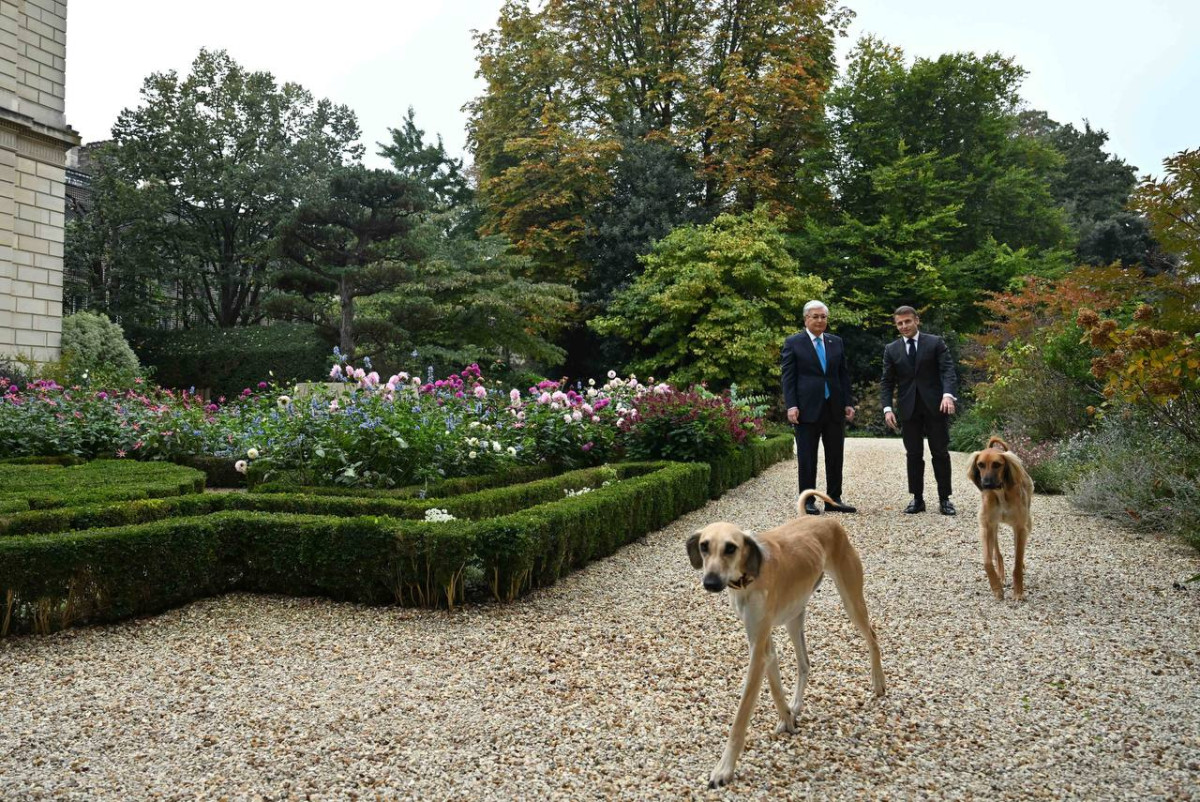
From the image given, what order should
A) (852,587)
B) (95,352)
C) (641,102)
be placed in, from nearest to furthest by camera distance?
(852,587) < (95,352) < (641,102)

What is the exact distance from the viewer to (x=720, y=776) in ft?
8.10

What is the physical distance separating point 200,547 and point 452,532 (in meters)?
1.50

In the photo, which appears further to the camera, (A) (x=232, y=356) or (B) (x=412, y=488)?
(A) (x=232, y=356)

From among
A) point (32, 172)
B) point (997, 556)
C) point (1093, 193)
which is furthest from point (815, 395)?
point (1093, 193)

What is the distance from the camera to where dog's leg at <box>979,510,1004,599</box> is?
4.38m

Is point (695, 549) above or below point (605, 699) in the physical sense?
above

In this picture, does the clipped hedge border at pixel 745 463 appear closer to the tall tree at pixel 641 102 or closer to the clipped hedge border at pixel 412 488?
the clipped hedge border at pixel 412 488

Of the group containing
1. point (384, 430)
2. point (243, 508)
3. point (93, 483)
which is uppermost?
point (384, 430)

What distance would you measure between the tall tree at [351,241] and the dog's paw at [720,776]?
1488 centimetres

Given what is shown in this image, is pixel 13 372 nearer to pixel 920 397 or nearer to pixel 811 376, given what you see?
pixel 811 376

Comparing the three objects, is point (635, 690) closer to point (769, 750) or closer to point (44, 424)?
point (769, 750)

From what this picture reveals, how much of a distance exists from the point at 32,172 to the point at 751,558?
1691 centimetres

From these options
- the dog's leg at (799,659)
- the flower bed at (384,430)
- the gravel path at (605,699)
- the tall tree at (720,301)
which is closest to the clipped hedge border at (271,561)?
the gravel path at (605,699)

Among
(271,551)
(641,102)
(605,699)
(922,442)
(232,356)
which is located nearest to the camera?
(605,699)
